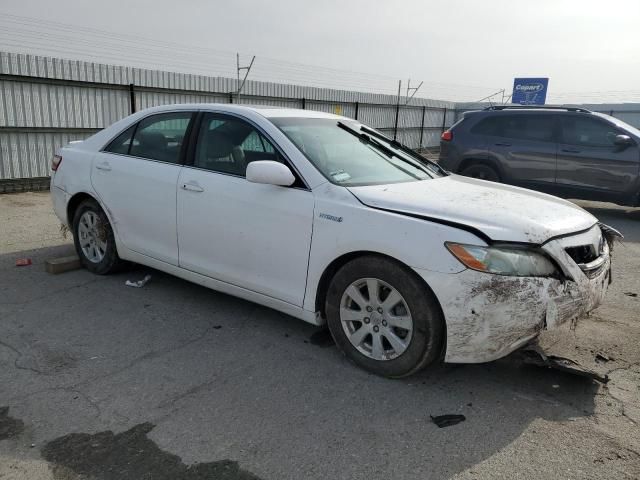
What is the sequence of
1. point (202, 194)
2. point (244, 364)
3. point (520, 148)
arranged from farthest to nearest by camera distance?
1. point (520, 148)
2. point (202, 194)
3. point (244, 364)

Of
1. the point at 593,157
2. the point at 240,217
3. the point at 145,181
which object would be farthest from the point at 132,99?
the point at 593,157

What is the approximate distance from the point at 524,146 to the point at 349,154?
663 centimetres

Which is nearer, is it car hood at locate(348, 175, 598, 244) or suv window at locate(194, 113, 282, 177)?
car hood at locate(348, 175, 598, 244)

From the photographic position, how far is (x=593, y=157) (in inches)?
356

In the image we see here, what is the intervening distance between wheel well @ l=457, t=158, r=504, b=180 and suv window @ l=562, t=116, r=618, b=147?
120 cm

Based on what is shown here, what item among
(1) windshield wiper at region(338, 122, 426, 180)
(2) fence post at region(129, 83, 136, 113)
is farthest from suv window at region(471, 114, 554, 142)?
(2) fence post at region(129, 83, 136, 113)

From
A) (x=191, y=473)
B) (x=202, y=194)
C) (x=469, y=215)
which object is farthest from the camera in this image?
(x=202, y=194)

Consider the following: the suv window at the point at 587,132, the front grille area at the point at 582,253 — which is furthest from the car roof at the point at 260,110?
the suv window at the point at 587,132

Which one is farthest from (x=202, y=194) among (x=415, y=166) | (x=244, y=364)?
(x=415, y=166)

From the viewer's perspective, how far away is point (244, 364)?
352cm

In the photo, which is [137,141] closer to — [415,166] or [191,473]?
[415,166]

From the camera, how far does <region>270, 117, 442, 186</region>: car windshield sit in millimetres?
3736

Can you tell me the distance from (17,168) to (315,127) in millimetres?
8037

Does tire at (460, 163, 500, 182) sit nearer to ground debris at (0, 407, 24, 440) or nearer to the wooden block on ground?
the wooden block on ground
